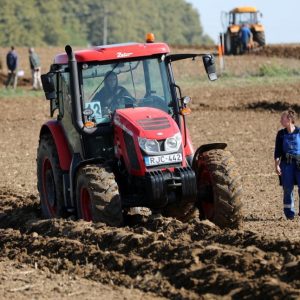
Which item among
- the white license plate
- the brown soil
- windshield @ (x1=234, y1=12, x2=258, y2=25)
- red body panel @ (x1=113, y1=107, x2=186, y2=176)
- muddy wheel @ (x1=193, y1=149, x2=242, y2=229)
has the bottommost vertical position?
the brown soil

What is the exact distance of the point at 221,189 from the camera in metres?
9.96

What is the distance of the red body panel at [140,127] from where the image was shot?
9922 mm

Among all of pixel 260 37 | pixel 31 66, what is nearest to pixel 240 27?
pixel 260 37

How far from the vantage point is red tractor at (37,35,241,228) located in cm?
990

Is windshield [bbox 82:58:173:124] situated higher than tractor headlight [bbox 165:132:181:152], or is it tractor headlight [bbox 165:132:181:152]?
windshield [bbox 82:58:173:124]

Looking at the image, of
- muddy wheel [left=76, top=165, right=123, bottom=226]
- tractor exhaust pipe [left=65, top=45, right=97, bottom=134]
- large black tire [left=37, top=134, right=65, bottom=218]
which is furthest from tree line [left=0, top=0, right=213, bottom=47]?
muddy wheel [left=76, top=165, right=123, bottom=226]

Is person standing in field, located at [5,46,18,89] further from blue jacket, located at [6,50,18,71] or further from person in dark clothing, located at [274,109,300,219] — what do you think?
person in dark clothing, located at [274,109,300,219]

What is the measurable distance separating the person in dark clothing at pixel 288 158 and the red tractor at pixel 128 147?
47.9 inches

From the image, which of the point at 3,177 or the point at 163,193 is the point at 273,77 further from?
the point at 163,193

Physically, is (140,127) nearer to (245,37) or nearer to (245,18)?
(245,37)

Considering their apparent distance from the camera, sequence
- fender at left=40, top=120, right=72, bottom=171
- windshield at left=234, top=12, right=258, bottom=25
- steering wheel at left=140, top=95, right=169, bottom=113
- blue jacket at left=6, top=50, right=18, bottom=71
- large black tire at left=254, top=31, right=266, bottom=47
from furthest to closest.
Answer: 1. windshield at left=234, top=12, right=258, bottom=25
2. large black tire at left=254, top=31, right=266, bottom=47
3. blue jacket at left=6, top=50, right=18, bottom=71
4. fender at left=40, top=120, right=72, bottom=171
5. steering wheel at left=140, top=95, right=169, bottom=113

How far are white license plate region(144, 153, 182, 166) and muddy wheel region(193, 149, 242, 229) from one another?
371 millimetres

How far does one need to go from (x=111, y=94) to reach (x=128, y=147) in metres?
0.80

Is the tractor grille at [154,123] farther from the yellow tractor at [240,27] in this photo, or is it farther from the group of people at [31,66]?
the yellow tractor at [240,27]
